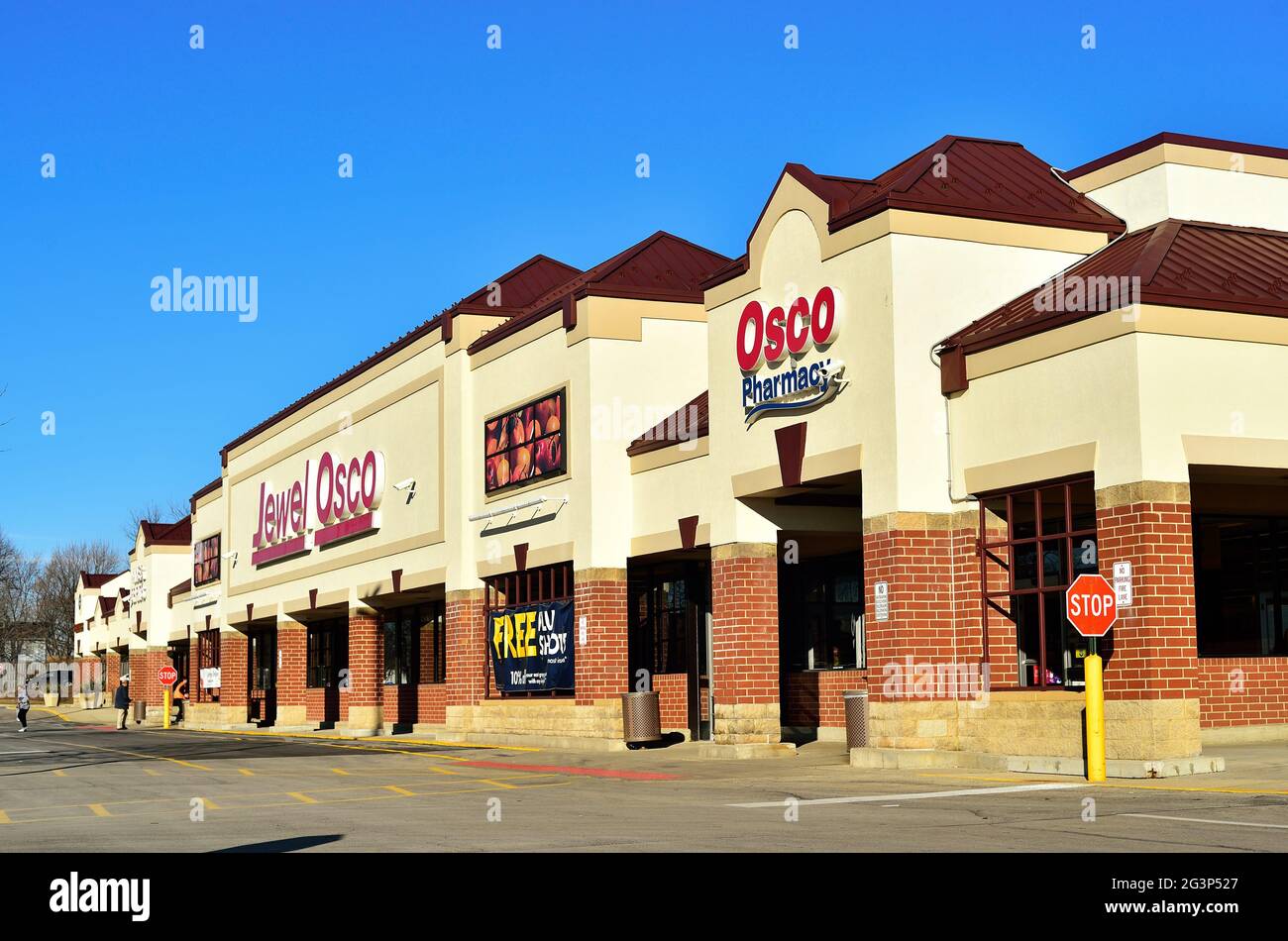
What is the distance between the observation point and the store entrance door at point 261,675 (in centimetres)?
6253

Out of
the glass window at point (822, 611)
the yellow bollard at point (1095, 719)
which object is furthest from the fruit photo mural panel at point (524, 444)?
the yellow bollard at point (1095, 719)

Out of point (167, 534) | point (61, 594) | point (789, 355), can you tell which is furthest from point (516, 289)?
point (61, 594)

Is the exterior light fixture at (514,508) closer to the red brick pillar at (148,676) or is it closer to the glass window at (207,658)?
the glass window at (207,658)

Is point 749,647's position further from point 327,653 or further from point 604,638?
point 327,653

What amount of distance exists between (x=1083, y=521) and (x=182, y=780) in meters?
15.6

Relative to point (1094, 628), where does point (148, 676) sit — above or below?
below

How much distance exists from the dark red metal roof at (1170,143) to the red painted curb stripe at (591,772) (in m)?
13.0

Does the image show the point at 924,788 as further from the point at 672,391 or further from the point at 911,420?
the point at 672,391

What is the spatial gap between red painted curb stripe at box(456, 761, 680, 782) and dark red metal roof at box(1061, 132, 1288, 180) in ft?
42.8

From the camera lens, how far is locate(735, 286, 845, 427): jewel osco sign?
82.6 ft

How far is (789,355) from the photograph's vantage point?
26484 millimetres

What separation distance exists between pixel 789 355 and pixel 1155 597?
8717mm

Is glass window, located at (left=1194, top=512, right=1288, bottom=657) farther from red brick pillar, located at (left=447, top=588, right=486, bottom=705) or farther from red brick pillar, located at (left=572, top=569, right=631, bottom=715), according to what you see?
red brick pillar, located at (left=447, top=588, right=486, bottom=705)

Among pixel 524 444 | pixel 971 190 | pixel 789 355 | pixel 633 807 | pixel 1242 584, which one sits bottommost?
pixel 633 807
